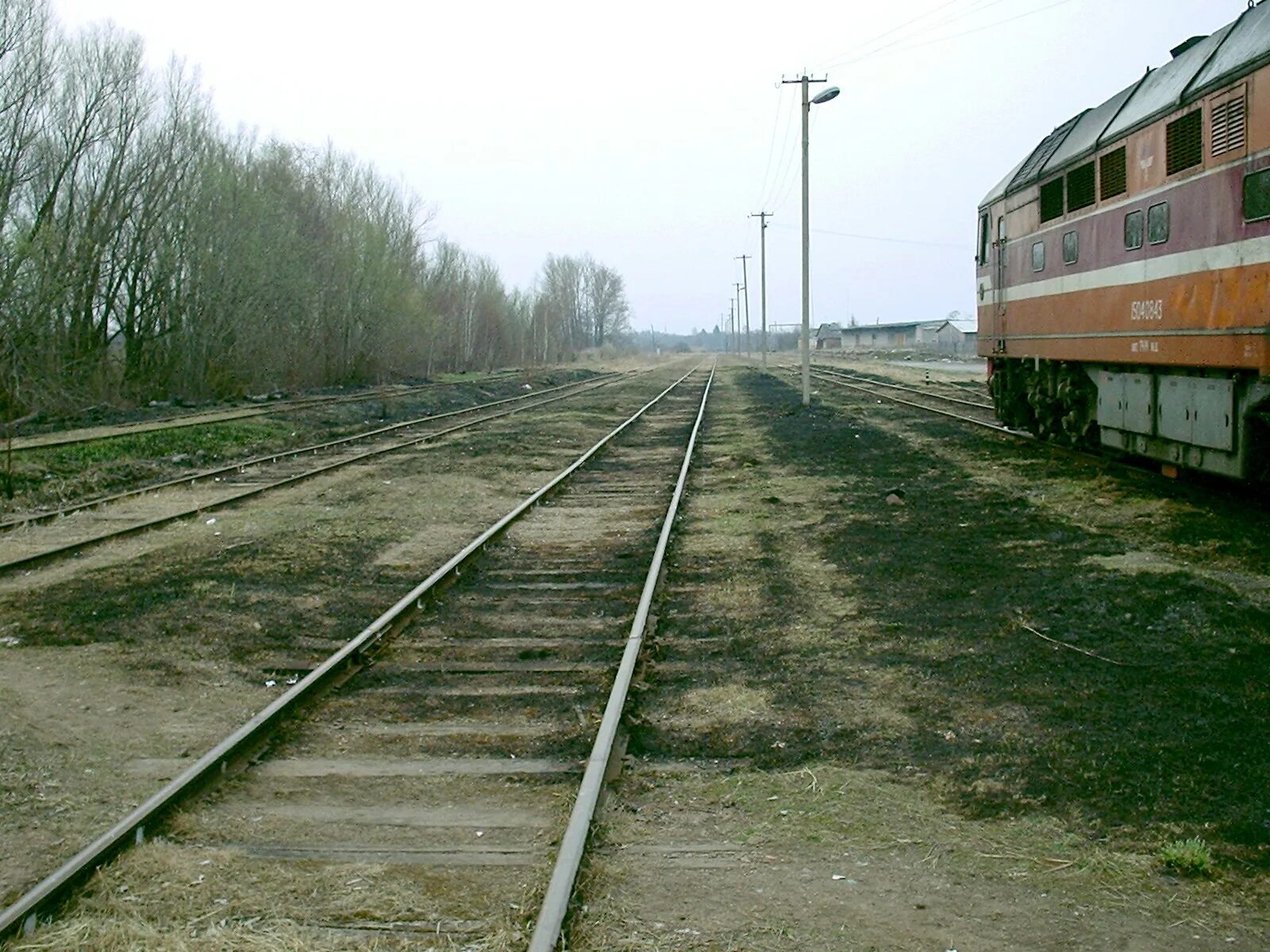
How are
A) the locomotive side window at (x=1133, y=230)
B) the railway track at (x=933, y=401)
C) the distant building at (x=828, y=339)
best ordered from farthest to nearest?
the distant building at (x=828, y=339)
the railway track at (x=933, y=401)
the locomotive side window at (x=1133, y=230)

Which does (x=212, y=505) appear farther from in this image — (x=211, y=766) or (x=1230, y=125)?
(x=1230, y=125)

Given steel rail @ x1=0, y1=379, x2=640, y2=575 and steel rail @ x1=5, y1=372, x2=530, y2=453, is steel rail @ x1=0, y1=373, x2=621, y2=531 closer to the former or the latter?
steel rail @ x1=0, y1=379, x2=640, y2=575

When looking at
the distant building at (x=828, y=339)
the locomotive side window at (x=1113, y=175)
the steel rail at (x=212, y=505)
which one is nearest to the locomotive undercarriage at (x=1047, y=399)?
the locomotive side window at (x=1113, y=175)

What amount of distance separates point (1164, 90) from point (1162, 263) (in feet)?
6.41

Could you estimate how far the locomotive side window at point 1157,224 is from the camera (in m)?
12.1

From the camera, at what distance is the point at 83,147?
1271 inches

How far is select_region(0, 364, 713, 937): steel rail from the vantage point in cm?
389

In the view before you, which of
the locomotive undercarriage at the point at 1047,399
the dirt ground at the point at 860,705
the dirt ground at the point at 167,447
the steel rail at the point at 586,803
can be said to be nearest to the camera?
the steel rail at the point at 586,803

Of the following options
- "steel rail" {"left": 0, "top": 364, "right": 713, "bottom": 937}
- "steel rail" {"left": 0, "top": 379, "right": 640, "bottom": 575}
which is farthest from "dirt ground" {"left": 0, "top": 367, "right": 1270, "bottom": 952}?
"steel rail" {"left": 0, "top": 379, "right": 640, "bottom": 575}

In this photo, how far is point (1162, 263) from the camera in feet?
39.8

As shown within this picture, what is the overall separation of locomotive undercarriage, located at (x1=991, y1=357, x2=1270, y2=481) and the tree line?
20.2m

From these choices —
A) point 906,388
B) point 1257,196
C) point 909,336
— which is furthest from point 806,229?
point 909,336

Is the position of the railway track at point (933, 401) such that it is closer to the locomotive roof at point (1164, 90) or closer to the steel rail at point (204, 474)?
the locomotive roof at point (1164, 90)

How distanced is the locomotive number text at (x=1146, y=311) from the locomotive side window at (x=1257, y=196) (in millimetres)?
2038
